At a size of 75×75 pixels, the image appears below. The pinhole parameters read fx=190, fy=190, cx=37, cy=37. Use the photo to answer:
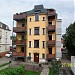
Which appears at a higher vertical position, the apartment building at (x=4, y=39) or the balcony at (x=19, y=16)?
the balcony at (x=19, y=16)

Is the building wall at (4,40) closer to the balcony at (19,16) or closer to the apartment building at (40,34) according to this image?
the balcony at (19,16)

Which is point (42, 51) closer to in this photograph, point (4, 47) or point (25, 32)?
point (25, 32)

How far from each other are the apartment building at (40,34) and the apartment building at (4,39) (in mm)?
12427

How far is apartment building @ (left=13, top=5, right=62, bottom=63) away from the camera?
40.4m

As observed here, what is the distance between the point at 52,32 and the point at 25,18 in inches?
263

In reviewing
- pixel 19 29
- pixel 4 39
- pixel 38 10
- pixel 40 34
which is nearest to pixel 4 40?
pixel 4 39

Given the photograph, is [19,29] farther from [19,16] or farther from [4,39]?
[4,39]

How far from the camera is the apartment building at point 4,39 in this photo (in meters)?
53.8

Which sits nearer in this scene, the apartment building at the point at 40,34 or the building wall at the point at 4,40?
the apartment building at the point at 40,34

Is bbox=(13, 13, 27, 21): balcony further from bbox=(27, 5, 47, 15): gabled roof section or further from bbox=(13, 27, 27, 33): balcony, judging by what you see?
bbox=(13, 27, 27, 33): balcony

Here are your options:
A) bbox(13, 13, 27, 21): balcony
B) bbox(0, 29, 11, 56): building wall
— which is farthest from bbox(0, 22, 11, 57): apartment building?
bbox(13, 13, 27, 21): balcony

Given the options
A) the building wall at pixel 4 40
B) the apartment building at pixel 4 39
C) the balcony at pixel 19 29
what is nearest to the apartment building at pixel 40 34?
the balcony at pixel 19 29

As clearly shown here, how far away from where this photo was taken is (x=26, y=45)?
41844 mm

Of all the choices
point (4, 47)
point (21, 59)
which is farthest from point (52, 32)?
point (4, 47)
